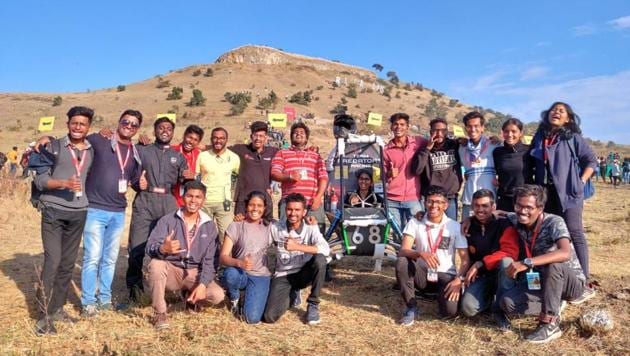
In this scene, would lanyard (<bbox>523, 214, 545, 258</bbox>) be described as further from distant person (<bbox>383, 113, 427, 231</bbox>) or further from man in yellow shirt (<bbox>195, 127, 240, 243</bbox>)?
man in yellow shirt (<bbox>195, 127, 240, 243</bbox>)

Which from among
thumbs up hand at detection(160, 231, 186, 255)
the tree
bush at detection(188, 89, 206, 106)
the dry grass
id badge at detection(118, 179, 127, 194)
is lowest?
the dry grass

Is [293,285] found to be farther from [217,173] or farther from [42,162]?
[42,162]

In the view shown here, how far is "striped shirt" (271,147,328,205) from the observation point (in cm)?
568

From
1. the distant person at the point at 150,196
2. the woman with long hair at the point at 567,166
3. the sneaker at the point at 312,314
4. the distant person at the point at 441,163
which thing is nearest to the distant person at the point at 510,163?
the woman with long hair at the point at 567,166

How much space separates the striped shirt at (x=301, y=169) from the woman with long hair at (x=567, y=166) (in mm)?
2553

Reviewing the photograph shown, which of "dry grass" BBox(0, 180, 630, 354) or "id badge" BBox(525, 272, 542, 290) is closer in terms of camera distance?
"dry grass" BBox(0, 180, 630, 354)

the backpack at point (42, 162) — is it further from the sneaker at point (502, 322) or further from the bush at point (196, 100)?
the bush at point (196, 100)

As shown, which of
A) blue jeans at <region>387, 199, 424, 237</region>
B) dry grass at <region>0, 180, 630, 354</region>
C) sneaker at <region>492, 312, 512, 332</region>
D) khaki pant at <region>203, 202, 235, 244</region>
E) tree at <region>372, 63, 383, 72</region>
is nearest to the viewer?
dry grass at <region>0, 180, 630, 354</region>

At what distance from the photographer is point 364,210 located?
5.77 m

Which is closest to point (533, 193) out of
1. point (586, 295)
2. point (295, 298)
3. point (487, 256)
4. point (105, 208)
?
point (487, 256)

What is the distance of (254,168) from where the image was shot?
5.84m

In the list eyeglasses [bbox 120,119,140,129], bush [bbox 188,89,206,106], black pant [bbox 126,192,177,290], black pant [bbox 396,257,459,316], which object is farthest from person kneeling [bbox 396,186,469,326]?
bush [bbox 188,89,206,106]

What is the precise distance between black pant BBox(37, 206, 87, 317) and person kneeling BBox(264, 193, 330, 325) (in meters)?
1.92

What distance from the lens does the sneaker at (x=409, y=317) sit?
457 cm
